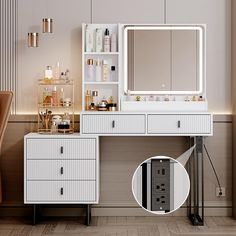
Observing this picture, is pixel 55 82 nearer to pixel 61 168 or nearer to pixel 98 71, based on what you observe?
pixel 98 71

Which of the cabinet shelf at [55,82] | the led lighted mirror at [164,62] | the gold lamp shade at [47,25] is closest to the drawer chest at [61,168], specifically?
the cabinet shelf at [55,82]

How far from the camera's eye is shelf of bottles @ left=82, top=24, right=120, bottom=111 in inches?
174

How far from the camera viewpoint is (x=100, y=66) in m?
4.46

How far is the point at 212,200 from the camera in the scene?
15.1 ft

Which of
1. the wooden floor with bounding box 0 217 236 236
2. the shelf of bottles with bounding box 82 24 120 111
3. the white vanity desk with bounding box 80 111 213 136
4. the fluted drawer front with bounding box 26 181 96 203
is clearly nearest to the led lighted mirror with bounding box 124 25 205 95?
the shelf of bottles with bounding box 82 24 120 111

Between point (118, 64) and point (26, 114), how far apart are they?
891 millimetres

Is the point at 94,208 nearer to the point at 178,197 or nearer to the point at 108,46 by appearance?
the point at 178,197

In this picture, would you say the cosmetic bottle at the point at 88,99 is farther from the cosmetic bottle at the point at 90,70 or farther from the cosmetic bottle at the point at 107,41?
the cosmetic bottle at the point at 107,41

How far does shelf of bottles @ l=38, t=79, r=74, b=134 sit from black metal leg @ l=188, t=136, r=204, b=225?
1044 mm

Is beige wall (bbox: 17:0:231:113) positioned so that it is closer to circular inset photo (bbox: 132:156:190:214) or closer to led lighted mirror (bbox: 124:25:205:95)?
led lighted mirror (bbox: 124:25:205:95)

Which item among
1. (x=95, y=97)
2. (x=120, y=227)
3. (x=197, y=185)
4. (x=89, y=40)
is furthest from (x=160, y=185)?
(x=89, y=40)

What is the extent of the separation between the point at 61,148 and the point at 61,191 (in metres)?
0.33

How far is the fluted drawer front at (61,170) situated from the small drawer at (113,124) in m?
0.26

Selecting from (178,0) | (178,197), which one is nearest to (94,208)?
(178,197)
